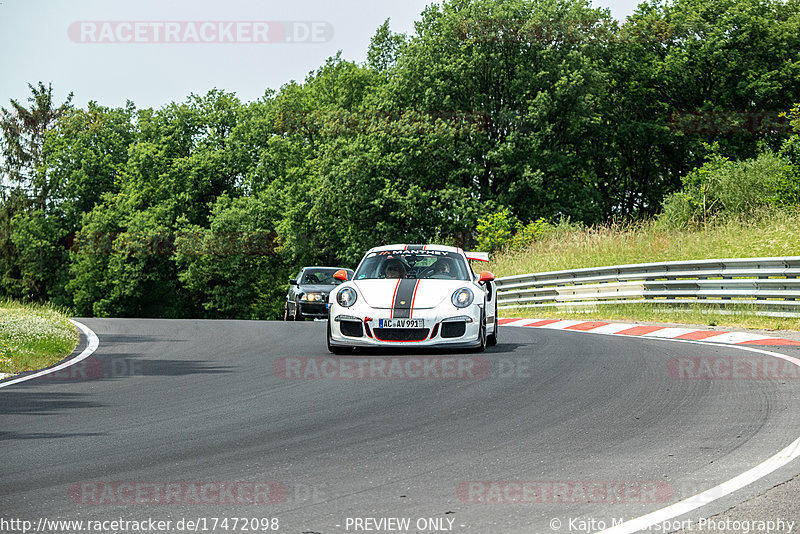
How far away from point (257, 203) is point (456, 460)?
53.0 m

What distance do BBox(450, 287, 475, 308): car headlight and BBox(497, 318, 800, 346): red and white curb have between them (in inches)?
160

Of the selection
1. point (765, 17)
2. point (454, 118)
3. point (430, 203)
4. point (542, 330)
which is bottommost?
point (542, 330)

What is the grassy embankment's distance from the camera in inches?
714

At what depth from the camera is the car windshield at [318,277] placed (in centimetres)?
2727

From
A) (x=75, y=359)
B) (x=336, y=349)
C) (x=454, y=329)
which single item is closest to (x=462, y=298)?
(x=454, y=329)

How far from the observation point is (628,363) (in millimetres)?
11117

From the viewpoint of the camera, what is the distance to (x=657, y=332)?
16078 mm

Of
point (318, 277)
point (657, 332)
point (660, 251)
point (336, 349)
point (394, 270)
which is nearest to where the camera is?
point (336, 349)

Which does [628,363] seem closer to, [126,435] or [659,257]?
[126,435]

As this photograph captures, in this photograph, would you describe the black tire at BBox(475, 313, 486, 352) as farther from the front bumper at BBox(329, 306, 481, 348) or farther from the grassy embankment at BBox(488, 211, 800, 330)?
the grassy embankment at BBox(488, 211, 800, 330)

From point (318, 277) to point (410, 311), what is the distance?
1564cm

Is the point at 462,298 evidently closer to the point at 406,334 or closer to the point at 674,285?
the point at 406,334

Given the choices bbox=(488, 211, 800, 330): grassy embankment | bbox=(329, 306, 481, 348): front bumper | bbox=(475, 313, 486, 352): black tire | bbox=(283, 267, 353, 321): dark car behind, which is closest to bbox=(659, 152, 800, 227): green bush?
bbox=(488, 211, 800, 330): grassy embankment

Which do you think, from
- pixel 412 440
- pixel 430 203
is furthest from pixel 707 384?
pixel 430 203
